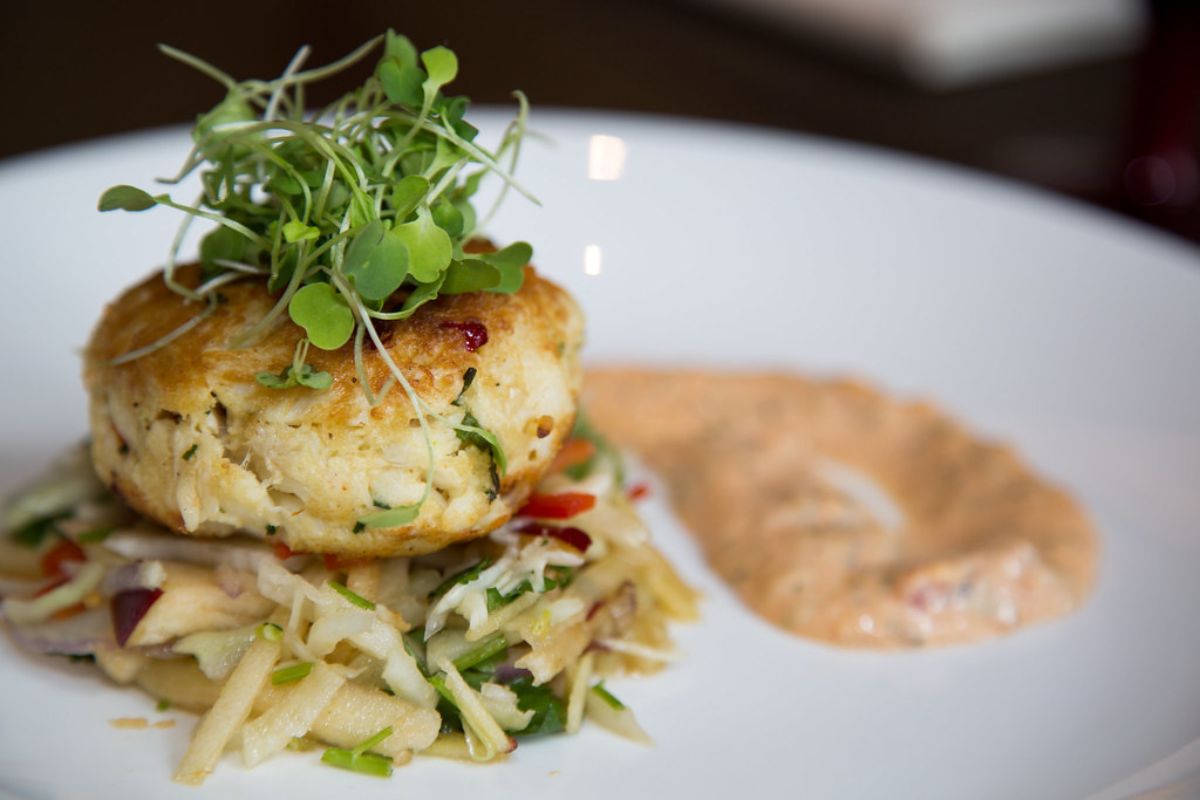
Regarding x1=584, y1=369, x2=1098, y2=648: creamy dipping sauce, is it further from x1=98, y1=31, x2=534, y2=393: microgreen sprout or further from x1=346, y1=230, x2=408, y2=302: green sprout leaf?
x1=346, y1=230, x2=408, y2=302: green sprout leaf

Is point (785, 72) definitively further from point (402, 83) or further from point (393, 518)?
point (393, 518)

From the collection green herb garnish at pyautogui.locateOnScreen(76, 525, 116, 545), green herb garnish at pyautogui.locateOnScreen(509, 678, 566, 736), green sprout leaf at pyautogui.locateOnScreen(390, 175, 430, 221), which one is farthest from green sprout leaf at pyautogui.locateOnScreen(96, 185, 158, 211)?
green herb garnish at pyautogui.locateOnScreen(509, 678, 566, 736)

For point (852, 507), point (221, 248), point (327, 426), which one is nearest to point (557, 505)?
point (327, 426)

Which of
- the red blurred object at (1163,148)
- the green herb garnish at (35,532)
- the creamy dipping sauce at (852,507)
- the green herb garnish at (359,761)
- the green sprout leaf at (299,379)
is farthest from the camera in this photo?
the red blurred object at (1163,148)

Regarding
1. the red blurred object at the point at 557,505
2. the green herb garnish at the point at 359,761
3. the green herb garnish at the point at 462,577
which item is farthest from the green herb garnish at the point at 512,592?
the green herb garnish at the point at 359,761

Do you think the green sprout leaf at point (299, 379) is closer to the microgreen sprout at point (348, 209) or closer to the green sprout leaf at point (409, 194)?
the microgreen sprout at point (348, 209)

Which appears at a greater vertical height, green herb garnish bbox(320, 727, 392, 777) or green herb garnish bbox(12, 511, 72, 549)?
green herb garnish bbox(12, 511, 72, 549)
